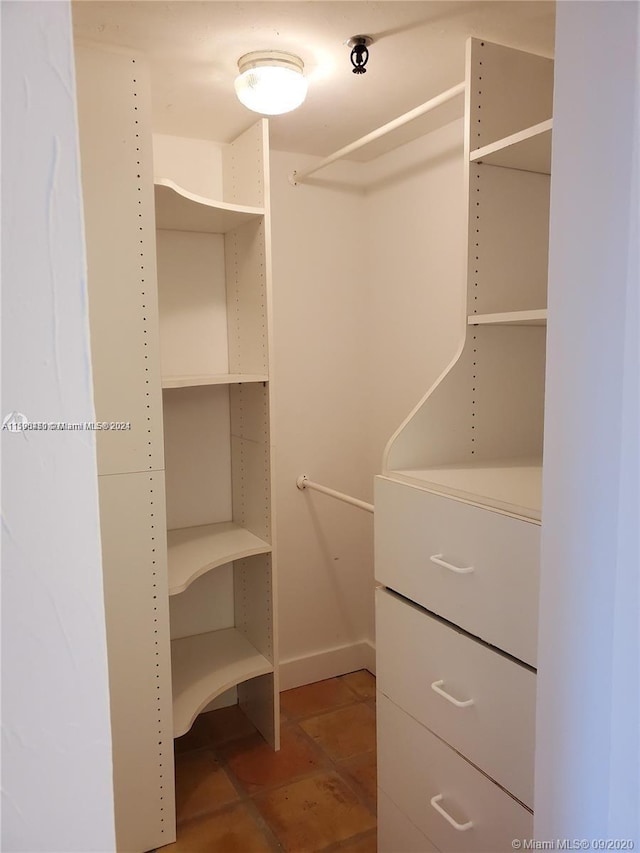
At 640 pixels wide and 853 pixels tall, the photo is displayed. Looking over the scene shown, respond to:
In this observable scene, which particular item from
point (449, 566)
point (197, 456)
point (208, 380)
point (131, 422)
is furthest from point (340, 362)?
point (449, 566)

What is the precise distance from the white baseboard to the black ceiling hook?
7.13ft

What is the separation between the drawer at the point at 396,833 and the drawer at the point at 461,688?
27 cm

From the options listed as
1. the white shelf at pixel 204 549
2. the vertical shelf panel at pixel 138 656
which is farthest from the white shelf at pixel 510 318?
the white shelf at pixel 204 549

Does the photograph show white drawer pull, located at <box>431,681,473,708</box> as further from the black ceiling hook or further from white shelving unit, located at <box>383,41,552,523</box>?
the black ceiling hook

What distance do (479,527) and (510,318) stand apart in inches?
17.4

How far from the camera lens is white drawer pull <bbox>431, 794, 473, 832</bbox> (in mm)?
1273

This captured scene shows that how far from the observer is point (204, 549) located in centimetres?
214

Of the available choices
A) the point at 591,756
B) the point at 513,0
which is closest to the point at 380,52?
the point at 513,0

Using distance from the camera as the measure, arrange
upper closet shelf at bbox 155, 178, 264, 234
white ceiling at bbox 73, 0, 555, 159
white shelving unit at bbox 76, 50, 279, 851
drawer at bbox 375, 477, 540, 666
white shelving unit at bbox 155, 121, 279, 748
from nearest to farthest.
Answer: drawer at bbox 375, 477, 540, 666 → white ceiling at bbox 73, 0, 555, 159 → white shelving unit at bbox 76, 50, 279, 851 → upper closet shelf at bbox 155, 178, 264, 234 → white shelving unit at bbox 155, 121, 279, 748

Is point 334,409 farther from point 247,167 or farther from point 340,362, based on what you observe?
point 247,167

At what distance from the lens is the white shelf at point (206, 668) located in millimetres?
1986

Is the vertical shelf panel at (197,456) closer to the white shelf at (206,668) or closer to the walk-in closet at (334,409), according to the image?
the walk-in closet at (334,409)

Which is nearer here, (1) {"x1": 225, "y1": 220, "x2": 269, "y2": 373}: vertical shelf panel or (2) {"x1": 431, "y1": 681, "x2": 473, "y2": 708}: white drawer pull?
(2) {"x1": 431, "y1": 681, "x2": 473, "y2": 708}: white drawer pull

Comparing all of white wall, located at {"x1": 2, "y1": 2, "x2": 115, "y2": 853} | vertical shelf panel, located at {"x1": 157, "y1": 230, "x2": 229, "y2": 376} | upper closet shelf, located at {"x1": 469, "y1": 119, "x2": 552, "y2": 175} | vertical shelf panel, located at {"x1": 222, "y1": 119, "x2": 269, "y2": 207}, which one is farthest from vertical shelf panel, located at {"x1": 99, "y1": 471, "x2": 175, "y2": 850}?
white wall, located at {"x1": 2, "y1": 2, "x2": 115, "y2": 853}
